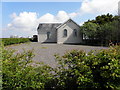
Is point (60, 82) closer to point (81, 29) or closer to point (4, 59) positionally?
point (4, 59)

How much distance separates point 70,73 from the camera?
10.2 ft

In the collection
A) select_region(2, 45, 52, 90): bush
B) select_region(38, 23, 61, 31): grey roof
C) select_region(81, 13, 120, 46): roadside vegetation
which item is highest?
select_region(38, 23, 61, 31): grey roof

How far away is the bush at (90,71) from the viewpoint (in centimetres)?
260

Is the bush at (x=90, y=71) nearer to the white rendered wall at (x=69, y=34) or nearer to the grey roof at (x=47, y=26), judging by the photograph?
the white rendered wall at (x=69, y=34)

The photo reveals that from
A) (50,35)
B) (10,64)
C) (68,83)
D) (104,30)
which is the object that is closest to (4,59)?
(10,64)

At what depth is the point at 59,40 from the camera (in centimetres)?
2739

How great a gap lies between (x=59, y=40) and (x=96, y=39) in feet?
25.7

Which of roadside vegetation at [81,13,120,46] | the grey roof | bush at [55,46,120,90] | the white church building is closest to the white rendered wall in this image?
the white church building

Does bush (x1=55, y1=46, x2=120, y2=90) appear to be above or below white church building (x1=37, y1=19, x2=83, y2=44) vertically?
below

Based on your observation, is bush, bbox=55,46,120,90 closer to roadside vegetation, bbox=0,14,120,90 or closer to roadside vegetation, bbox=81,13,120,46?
roadside vegetation, bbox=0,14,120,90

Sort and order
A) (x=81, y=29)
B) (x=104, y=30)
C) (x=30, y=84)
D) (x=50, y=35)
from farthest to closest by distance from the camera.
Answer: (x=50, y=35), (x=81, y=29), (x=104, y=30), (x=30, y=84)

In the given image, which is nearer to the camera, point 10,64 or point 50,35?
point 10,64

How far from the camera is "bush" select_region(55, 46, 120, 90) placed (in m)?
2.60

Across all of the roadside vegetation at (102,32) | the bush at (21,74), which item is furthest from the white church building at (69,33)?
the bush at (21,74)
